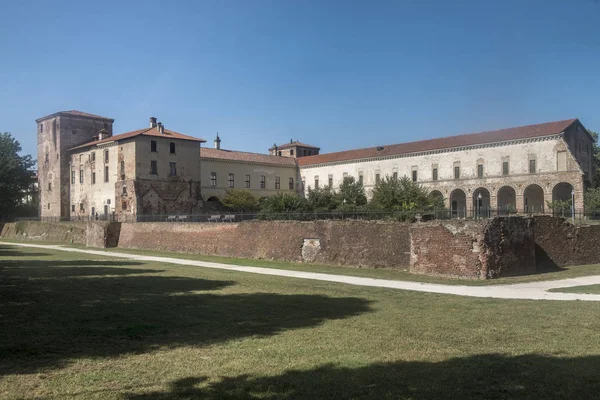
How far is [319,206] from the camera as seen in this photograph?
47156 mm

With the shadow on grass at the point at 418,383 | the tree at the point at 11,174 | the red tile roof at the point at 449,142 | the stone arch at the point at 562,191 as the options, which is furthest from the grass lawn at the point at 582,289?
the tree at the point at 11,174

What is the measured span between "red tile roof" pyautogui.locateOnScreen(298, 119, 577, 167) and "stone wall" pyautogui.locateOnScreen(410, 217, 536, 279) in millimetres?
39486

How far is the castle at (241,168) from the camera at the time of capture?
55062mm

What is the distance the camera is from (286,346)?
7.46 meters

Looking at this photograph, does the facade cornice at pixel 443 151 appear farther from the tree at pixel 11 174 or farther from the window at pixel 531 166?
the tree at pixel 11 174

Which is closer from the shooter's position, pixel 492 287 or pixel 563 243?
pixel 492 287

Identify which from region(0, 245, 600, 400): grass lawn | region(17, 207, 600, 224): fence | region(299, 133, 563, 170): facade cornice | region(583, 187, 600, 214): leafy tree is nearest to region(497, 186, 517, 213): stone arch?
region(299, 133, 563, 170): facade cornice

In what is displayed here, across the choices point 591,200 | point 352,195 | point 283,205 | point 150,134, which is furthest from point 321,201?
point 591,200

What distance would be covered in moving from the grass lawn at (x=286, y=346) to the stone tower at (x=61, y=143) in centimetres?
5735

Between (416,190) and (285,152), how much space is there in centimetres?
5611

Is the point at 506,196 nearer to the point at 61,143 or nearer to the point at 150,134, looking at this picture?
the point at 150,134

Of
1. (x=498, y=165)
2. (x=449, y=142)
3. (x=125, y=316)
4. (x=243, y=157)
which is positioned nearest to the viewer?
(x=125, y=316)

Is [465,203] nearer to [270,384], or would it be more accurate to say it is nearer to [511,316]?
[511,316]

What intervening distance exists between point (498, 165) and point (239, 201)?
30.1 metres
